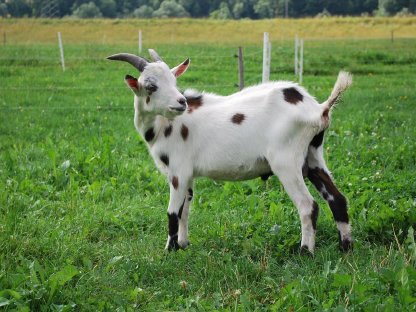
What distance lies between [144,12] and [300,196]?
132ft

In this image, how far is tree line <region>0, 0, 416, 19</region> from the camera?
33.1 m

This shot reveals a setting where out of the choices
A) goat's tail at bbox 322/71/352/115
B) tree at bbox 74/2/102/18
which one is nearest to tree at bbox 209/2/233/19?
tree at bbox 74/2/102/18

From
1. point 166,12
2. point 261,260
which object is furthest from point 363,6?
point 261,260

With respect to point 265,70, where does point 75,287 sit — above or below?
below

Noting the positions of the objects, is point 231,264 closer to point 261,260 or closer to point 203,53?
point 261,260

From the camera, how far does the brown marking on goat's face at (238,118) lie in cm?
560

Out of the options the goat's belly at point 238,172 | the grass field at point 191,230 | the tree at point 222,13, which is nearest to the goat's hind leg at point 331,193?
the grass field at point 191,230

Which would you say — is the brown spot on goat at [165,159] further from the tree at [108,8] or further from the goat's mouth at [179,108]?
the tree at [108,8]

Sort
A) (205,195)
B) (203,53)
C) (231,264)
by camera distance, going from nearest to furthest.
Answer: (231,264) < (205,195) < (203,53)

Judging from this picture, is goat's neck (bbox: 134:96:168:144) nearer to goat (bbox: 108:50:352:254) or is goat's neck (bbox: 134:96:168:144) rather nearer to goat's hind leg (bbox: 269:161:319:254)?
goat (bbox: 108:50:352:254)

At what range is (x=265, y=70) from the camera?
9719mm

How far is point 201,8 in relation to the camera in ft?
181

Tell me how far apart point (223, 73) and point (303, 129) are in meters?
13.5

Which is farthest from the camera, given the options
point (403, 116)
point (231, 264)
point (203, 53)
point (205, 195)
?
point (203, 53)
